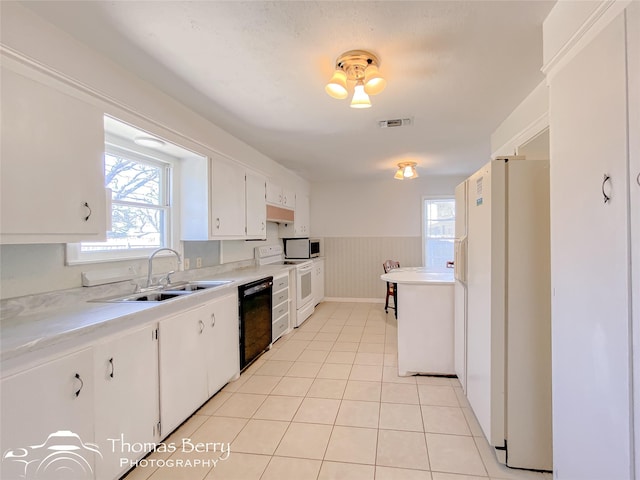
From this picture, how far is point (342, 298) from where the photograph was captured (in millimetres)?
6203

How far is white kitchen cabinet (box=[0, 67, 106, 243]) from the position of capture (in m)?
1.34

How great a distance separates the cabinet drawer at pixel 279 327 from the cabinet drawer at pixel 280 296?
Result: 239 millimetres

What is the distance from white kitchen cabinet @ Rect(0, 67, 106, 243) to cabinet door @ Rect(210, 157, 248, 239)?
1.23m

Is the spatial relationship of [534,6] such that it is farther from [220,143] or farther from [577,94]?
[220,143]

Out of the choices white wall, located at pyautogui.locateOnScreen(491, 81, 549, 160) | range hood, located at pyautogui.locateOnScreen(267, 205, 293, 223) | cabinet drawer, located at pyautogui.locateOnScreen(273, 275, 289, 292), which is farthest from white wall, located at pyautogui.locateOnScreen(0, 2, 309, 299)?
white wall, located at pyautogui.locateOnScreen(491, 81, 549, 160)

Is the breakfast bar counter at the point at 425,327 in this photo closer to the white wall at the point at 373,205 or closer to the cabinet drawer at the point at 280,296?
the cabinet drawer at the point at 280,296

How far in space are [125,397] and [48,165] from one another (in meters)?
1.25

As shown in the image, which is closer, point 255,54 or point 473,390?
point 255,54

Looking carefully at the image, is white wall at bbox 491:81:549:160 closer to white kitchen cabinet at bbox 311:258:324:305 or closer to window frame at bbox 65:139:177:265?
window frame at bbox 65:139:177:265

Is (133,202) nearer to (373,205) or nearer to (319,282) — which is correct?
(319,282)

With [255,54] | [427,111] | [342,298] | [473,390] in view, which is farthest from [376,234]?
[255,54]

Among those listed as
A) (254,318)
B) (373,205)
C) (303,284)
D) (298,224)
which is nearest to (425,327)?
(254,318)

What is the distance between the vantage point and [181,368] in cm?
209

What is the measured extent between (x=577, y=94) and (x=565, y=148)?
0.68ft
